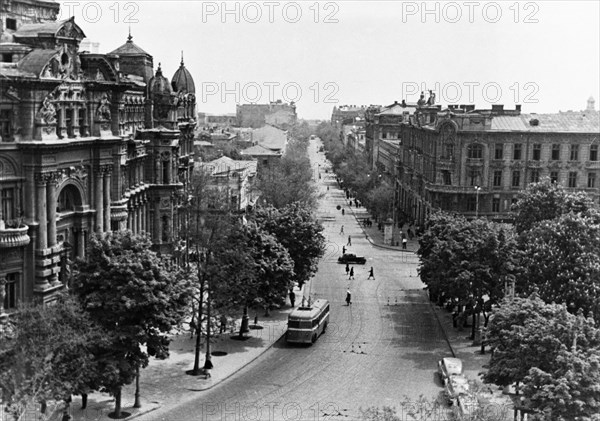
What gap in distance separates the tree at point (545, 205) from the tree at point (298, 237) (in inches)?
651

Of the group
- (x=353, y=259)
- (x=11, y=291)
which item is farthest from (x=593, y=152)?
(x=11, y=291)

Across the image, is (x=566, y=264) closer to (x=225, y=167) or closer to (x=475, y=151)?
(x=475, y=151)

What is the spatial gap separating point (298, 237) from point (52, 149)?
79.6ft

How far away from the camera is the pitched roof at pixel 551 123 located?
90688mm

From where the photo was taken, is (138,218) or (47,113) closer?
(47,113)

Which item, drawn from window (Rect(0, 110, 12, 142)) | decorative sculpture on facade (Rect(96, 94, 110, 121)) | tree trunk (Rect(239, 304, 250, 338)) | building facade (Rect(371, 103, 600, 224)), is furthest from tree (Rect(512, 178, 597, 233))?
window (Rect(0, 110, 12, 142))

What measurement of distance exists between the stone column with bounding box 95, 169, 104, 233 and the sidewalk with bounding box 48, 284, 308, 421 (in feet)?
28.3

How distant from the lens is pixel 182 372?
44.9 meters

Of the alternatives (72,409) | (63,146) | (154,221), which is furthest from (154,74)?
(72,409)

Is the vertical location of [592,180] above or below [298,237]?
above

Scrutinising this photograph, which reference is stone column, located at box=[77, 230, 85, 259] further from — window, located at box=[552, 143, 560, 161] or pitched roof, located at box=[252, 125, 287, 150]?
pitched roof, located at box=[252, 125, 287, 150]

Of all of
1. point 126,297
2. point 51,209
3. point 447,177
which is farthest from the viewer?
point 447,177

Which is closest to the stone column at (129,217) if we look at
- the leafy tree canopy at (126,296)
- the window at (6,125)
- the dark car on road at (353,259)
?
the window at (6,125)

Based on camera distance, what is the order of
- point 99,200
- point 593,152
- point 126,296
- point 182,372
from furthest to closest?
point 593,152 < point 99,200 < point 182,372 < point 126,296
